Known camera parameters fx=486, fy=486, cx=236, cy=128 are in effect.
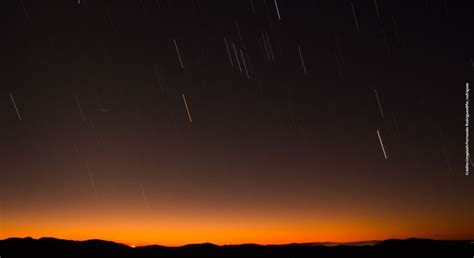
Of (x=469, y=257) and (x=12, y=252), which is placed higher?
(x=12, y=252)

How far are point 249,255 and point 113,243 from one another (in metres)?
31.5

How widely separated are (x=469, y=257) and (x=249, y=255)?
38.1 m

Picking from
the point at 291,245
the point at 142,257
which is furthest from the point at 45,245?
the point at 291,245

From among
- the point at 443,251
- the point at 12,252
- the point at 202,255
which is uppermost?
the point at 12,252

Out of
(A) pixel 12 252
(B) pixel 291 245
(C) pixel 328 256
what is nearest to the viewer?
(A) pixel 12 252

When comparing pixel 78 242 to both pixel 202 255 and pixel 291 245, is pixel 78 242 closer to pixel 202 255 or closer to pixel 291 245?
pixel 202 255

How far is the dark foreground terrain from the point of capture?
79250 millimetres

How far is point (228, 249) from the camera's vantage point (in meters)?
99.6

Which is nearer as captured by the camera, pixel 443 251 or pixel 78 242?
pixel 443 251

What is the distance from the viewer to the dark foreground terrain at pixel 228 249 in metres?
79.2

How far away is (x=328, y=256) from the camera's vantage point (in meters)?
79.9

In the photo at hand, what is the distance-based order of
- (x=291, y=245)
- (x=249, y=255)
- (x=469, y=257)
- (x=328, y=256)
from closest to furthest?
(x=469, y=257), (x=328, y=256), (x=249, y=255), (x=291, y=245)

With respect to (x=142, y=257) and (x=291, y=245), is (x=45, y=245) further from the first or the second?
(x=291, y=245)

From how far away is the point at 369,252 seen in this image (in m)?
82.3
